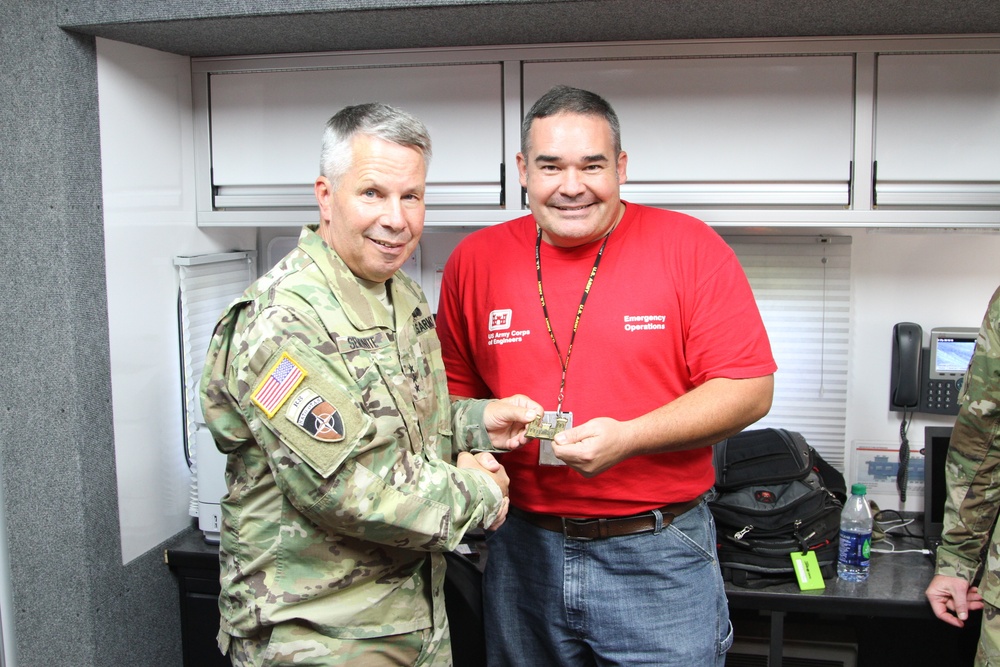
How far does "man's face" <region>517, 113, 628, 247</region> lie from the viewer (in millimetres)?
1701

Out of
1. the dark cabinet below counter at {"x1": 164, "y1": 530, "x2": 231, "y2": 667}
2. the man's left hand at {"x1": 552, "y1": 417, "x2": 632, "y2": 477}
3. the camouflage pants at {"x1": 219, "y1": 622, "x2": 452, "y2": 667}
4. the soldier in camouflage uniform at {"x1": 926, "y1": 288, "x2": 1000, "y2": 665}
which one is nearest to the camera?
the camouflage pants at {"x1": 219, "y1": 622, "x2": 452, "y2": 667}

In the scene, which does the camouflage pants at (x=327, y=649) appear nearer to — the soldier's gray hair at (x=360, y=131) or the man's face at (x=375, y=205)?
the man's face at (x=375, y=205)

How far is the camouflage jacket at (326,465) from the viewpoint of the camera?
1363 mm

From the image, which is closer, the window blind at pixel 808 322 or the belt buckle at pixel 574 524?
the belt buckle at pixel 574 524

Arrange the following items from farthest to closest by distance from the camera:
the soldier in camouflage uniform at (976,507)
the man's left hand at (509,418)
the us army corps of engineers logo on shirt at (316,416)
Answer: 1. the soldier in camouflage uniform at (976,507)
2. the man's left hand at (509,418)
3. the us army corps of engineers logo on shirt at (316,416)

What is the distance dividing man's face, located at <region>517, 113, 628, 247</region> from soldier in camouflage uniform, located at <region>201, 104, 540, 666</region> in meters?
0.27

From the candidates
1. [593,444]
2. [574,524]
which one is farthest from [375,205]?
[574,524]

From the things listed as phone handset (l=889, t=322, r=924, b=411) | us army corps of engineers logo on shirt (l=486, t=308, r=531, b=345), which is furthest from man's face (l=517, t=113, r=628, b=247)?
phone handset (l=889, t=322, r=924, b=411)

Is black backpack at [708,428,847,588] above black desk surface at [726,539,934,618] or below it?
above

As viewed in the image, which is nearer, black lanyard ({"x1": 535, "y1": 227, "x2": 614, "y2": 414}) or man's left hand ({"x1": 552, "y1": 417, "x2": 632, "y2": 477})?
man's left hand ({"x1": 552, "y1": 417, "x2": 632, "y2": 477})

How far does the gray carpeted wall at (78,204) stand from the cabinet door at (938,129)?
0.09 meters

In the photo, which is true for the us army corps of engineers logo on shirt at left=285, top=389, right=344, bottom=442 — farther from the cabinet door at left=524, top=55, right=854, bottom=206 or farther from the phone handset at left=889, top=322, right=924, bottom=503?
the phone handset at left=889, top=322, right=924, bottom=503

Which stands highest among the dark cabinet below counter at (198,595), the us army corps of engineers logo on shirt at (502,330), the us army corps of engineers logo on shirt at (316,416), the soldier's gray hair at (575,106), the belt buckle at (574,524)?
the soldier's gray hair at (575,106)

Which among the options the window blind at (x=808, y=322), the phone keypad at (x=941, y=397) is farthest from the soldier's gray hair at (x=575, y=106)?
the phone keypad at (x=941, y=397)
